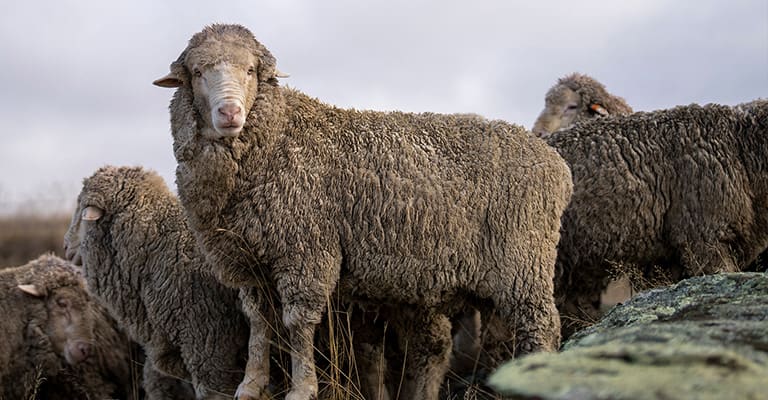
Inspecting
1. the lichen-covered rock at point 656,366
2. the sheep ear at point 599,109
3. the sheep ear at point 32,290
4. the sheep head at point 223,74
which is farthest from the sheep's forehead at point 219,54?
the sheep ear at point 599,109

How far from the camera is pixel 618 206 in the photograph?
718 centimetres

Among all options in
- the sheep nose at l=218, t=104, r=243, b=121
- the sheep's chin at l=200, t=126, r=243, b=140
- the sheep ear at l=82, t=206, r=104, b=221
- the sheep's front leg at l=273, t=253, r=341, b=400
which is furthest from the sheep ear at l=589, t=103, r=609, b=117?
the sheep nose at l=218, t=104, r=243, b=121

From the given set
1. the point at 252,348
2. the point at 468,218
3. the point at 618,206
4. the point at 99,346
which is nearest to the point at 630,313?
the point at 468,218

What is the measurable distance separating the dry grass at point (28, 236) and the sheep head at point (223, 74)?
10.6m

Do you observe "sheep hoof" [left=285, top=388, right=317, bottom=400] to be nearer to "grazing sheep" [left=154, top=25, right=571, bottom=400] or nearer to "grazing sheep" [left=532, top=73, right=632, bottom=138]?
"grazing sheep" [left=154, top=25, right=571, bottom=400]

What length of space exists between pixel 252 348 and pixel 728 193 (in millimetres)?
3744

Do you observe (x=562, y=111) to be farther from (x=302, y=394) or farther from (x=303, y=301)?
Result: (x=302, y=394)

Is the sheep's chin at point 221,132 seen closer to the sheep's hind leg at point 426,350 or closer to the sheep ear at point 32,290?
the sheep's hind leg at point 426,350

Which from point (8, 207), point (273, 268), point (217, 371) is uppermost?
point (8, 207)

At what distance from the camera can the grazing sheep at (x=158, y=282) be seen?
678cm

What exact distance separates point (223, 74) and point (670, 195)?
369cm

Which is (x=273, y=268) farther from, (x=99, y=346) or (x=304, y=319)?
(x=99, y=346)

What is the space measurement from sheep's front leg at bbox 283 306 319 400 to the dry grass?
36.1 ft

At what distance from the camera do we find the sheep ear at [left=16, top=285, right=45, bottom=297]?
865 centimetres
